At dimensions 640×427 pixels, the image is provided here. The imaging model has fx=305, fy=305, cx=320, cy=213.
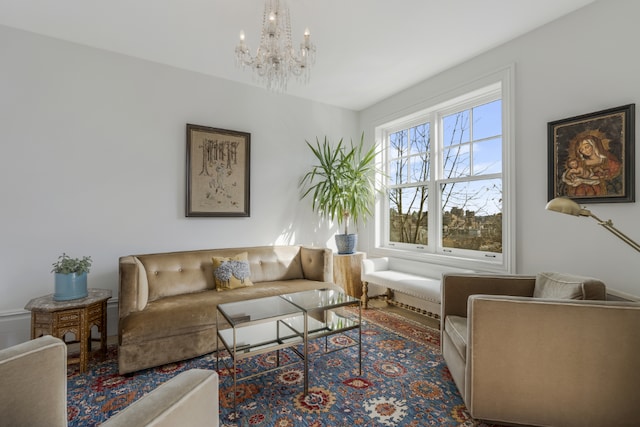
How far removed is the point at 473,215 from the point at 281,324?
92.7 inches

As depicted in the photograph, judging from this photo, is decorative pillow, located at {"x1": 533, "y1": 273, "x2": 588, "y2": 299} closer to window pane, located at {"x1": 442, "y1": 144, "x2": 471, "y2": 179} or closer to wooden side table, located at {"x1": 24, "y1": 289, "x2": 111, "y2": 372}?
window pane, located at {"x1": 442, "y1": 144, "x2": 471, "y2": 179}

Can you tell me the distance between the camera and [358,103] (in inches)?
172

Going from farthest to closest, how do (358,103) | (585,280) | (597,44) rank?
(358,103) < (597,44) < (585,280)

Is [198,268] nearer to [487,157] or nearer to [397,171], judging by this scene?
[397,171]

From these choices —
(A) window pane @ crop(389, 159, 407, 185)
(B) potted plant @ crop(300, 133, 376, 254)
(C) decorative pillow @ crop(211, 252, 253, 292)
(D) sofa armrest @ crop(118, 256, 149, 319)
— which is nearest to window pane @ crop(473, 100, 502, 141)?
(A) window pane @ crop(389, 159, 407, 185)

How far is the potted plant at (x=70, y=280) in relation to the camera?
2.33 metres

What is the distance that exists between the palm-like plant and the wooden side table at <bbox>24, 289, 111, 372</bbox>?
2.54m

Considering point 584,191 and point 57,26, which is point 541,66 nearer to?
point 584,191

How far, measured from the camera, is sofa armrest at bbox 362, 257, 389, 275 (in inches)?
147

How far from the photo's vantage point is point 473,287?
7.65ft

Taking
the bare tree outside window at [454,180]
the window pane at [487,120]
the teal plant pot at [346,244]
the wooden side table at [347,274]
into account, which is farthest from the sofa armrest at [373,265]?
the window pane at [487,120]

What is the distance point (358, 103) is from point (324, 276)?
252 centimetres

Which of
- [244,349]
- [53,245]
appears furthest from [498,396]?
[53,245]

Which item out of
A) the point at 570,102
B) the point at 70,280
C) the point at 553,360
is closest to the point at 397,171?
the point at 570,102
